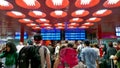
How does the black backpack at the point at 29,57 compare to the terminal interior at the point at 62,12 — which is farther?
the terminal interior at the point at 62,12

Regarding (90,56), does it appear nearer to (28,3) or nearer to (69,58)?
(69,58)

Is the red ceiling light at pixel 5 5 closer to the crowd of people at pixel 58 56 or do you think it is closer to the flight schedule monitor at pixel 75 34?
the crowd of people at pixel 58 56

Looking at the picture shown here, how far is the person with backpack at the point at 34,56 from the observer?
351cm

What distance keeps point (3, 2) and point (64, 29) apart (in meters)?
13.9

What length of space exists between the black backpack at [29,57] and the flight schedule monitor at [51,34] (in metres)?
19.9

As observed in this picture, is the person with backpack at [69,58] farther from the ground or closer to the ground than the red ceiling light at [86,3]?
closer to the ground

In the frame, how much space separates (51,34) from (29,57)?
20.3 meters

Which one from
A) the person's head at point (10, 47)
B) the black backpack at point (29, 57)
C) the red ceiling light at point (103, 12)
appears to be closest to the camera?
the black backpack at point (29, 57)

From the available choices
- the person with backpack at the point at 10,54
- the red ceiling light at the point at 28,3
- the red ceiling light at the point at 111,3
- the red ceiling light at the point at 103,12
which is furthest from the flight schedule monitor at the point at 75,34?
the person with backpack at the point at 10,54

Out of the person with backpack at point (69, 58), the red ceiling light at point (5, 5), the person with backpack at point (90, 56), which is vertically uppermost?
the red ceiling light at point (5, 5)

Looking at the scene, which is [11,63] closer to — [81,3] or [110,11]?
[81,3]

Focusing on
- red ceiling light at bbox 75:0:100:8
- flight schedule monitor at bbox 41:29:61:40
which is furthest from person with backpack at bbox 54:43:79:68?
flight schedule monitor at bbox 41:29:61:40

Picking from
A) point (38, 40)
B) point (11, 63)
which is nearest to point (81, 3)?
point (11, 63)

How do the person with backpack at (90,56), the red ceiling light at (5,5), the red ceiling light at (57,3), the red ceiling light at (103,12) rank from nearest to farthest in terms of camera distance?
the person with backpack at (90,56)
the red ceiling light at (57,3)
the red ceiling light at (5,5)
the red ceiling light at (103,12)
